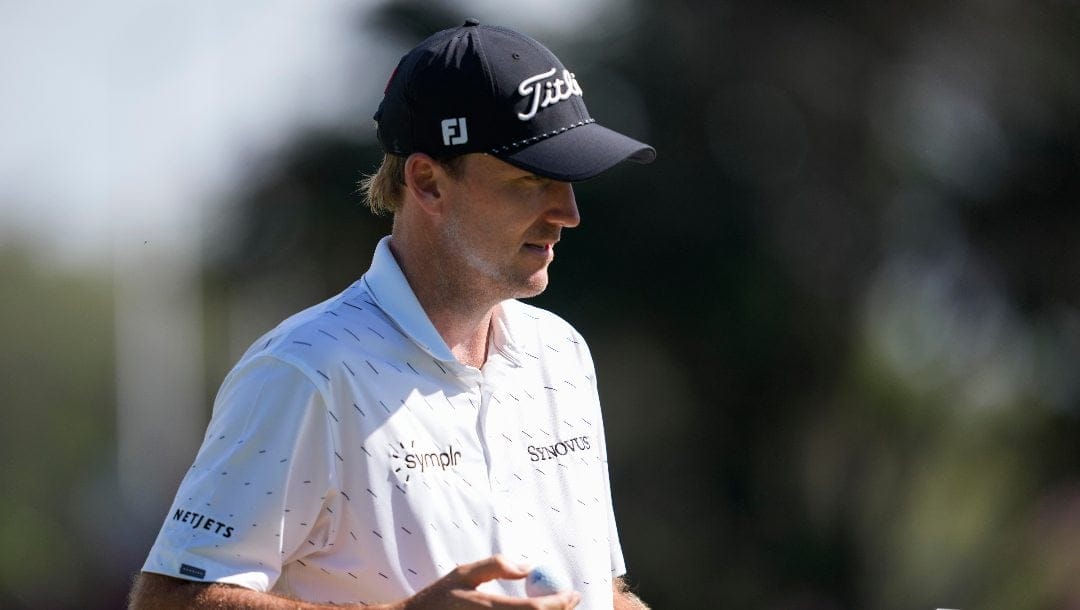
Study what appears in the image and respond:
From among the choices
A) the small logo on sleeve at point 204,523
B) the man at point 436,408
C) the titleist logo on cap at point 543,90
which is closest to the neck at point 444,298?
the man at point 436,408

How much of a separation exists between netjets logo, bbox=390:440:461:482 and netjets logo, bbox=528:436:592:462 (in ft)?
0.85

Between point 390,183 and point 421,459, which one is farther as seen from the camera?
point 390,183

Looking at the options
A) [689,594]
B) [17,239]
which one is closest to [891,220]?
[689,594]

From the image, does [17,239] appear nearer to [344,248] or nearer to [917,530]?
[344,248]

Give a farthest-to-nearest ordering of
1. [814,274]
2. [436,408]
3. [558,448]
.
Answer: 1. [814,274]
2. [558,448]
3. [436,408]

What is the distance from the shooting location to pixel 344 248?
15.5 metres

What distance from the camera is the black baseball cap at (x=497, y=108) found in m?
3.47

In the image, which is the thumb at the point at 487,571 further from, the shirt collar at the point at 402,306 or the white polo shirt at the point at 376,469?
the shirt collar at the point at 402,306

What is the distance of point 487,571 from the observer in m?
2.90

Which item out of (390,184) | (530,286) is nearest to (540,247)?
(530,286)

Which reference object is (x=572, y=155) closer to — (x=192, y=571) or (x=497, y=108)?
(x=497, y=108)

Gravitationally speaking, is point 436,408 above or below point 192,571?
above

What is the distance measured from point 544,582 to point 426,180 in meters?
1.02

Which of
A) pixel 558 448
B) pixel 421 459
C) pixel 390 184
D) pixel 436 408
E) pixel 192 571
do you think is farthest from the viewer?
pixel 390 184
